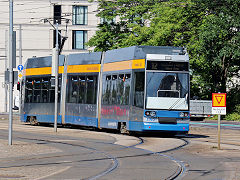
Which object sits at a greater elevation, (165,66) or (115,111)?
(165,66)

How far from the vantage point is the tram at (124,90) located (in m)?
23.7

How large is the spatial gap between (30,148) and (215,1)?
3191cm

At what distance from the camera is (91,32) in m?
71.2

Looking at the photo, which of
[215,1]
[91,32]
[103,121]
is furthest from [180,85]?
[91,32]

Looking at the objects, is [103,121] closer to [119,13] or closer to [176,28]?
[176,28]

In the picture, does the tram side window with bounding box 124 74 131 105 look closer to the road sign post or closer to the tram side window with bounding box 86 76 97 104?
the tram side window with bounding box 86 76 97 104

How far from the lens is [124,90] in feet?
82.7

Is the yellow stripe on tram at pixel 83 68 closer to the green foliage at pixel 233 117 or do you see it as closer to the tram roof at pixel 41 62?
the tram roof at pixel 41 62

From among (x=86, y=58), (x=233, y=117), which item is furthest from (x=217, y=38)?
(x=86, y=58)

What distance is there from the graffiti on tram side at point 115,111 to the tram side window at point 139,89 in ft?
2.89

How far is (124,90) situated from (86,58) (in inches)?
178

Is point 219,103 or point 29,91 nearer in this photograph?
point 219,103

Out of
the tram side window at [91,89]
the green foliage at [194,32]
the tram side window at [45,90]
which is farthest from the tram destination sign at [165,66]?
the green foliage at [194,32]

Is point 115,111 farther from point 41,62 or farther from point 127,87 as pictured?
point 41,62
